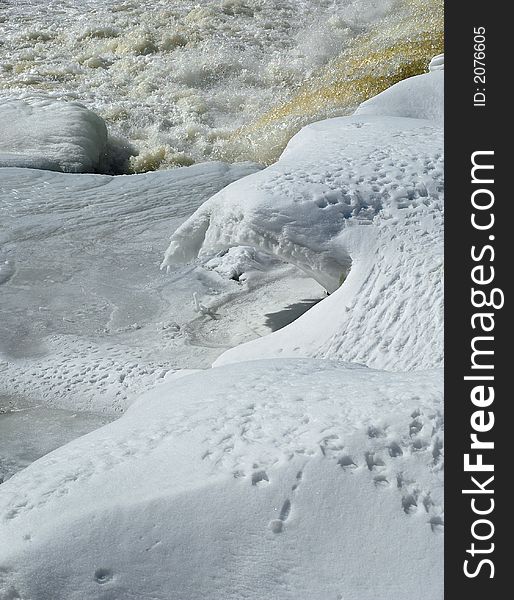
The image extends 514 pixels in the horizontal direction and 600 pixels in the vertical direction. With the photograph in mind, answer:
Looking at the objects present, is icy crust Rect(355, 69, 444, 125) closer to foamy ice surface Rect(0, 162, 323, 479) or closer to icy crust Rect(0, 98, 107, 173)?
foamy ice surface Rect(0, 162, 323, 479)

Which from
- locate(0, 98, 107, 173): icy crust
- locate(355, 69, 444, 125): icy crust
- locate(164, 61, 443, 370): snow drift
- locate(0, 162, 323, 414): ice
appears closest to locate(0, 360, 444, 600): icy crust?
locate(164, 61, 443, 370): snow drift

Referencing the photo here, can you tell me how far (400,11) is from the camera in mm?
7004

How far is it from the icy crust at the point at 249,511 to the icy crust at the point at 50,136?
3284 millimetres

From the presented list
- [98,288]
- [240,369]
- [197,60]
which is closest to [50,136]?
[98,288]

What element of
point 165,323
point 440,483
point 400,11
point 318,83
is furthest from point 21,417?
point 400,11

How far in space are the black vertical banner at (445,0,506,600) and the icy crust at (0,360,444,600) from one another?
40 millimetres

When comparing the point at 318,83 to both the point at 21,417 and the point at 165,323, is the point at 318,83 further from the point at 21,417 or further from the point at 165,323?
the point at 21,417

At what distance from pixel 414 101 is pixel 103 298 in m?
1.25

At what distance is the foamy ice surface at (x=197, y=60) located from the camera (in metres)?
5.28

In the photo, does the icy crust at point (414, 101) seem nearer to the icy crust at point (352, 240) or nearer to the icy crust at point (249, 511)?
the icy crust at point (352, 240)

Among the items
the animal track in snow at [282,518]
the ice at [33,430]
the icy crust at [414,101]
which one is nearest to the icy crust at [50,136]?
the icy crust at [414,101]

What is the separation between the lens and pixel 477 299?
55.2 inches

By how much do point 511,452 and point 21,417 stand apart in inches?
60.4

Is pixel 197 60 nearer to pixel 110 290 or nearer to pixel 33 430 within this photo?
pixel 110 290
